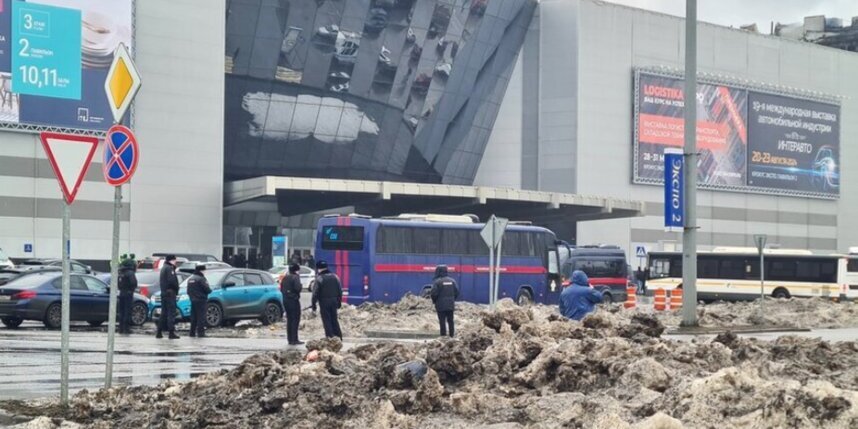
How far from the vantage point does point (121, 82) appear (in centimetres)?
1192

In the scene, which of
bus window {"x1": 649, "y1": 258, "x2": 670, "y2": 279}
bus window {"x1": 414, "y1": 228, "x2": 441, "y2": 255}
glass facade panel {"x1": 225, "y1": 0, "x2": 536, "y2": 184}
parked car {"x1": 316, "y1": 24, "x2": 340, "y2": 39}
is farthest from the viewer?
parked car {"x1": 316, "y1": 24, "x2": 340, "y2": 39}

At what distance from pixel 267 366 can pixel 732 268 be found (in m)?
40.3

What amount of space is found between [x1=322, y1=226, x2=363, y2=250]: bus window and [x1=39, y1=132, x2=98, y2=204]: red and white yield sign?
26237 mm

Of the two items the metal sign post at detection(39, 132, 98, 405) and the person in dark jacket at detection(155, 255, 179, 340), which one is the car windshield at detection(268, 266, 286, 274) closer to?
the person in dark jacket at detection(155, 255, 179, 340)

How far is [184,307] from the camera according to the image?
94.9 feet

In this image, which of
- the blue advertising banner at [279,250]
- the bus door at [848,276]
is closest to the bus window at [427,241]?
the bus door at [848,276]

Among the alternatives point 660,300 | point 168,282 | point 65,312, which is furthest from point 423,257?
point 65,312

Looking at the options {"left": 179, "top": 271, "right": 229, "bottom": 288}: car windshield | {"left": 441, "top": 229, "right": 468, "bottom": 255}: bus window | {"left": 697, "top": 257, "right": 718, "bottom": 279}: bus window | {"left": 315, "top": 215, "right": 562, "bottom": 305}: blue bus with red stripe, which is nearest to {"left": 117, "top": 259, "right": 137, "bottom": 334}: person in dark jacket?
{"left": 179, "top": 271, "right": 229, "bottom": 288}: car windshield

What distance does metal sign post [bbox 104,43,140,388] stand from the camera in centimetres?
1184

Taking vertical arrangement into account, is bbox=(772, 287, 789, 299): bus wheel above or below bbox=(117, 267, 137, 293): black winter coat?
below

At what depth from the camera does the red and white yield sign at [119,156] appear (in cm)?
1199

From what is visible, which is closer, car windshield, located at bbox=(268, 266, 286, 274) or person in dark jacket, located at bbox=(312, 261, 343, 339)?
person in dark jacket, located at bbox=(312, 261, 343, 339)

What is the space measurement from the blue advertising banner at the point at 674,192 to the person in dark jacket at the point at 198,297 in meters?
10.1

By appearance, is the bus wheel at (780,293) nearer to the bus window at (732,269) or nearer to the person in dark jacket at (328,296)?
the bus window at (732,269)
